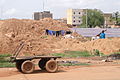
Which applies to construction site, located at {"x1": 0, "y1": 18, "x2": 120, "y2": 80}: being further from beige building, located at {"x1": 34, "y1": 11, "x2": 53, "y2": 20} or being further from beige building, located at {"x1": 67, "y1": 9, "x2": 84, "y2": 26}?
beige building, located at {"x1": 67, "y1": 9, "x2": 84, "y2": 26}

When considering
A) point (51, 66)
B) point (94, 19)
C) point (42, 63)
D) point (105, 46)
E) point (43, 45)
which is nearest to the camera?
point (51, 66)

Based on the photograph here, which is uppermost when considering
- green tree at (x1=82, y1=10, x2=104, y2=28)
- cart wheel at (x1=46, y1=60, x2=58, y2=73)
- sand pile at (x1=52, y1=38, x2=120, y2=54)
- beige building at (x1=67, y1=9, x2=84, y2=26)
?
beige building at (x1=67, y1=9, x2=84, y2=26)

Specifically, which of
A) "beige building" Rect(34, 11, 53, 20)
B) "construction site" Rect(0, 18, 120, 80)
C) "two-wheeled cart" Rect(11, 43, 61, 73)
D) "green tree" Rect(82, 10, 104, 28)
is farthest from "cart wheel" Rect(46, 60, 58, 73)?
"green tree" Rect(82, 10, 104, 28)

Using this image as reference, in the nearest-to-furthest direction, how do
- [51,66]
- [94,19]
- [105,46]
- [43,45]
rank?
[51,66], [105,46], [43,45], [94,19]

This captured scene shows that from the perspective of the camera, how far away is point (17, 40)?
32062 mm

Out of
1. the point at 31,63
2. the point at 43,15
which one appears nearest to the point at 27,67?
the point at 31,63

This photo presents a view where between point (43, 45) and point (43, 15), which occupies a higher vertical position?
point (43, 15)

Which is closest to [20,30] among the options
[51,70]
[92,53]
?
[92,53]

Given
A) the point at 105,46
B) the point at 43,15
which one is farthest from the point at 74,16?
the point at 105,46

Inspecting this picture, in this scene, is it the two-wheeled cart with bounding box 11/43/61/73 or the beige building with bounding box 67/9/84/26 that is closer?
the two-wheeled cart with bounding box 11/43/61/73

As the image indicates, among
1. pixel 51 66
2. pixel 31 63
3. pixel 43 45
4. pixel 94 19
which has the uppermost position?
pixel 94 19

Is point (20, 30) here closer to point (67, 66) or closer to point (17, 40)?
point (17, 40)

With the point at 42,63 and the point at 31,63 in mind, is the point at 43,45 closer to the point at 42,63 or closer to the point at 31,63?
the point at 42,63

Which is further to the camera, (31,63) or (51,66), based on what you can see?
(51,66)
